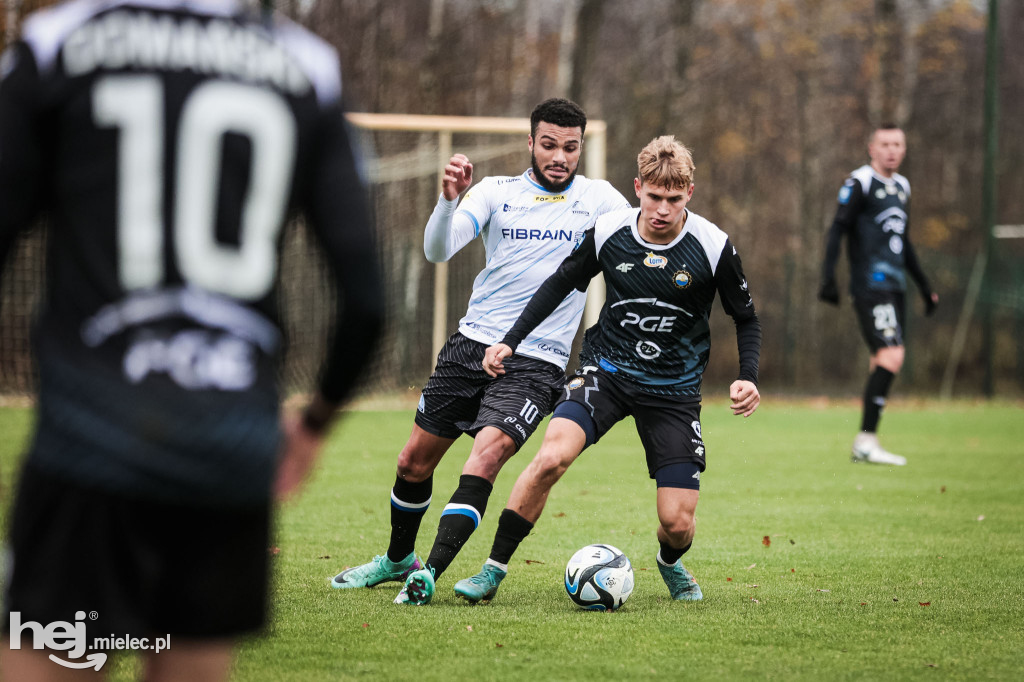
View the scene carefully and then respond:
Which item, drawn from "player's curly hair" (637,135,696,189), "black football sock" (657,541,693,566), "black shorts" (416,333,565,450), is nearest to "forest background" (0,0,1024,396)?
"black shorts" (416,333,565,450)

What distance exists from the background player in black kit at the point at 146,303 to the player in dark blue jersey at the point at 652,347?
2923 millimetres

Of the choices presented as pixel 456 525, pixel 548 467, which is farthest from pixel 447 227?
pixel 456 525

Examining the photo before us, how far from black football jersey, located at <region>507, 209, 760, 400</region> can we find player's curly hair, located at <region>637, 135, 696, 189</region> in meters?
0.26

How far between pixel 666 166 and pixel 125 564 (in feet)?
10.9

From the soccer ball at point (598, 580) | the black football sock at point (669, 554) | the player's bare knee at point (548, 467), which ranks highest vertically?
the player's bare knee at point (548, 467)

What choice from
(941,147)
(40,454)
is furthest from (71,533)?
(941,147)

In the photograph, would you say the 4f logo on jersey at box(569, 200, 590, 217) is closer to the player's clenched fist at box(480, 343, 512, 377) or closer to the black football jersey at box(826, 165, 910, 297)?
the player's clenched fist at box(480, 343, 512, 377)

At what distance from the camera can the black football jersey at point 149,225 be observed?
1.92m

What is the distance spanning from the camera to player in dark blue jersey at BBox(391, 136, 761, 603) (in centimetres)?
497

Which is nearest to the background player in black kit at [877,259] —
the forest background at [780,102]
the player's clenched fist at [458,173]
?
the player's clenched fist at [458,173]

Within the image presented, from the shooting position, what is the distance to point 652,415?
514cm

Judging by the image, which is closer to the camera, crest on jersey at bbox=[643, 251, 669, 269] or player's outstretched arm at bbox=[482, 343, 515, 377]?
player's outstretched arm at bbox=[482, 343, 515, 377]

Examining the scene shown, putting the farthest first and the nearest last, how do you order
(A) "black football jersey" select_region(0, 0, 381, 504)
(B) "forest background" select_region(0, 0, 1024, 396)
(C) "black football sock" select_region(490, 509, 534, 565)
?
(B) "forest background" select_region(0, 0, 1024, 396) → (C) "black football sock" select_region(490, 509, 534, 565) → (A) "black football jersey" select_region(0, 0, 381, 504)

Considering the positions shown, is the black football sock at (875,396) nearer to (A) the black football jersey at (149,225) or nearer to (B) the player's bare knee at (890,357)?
(B) the player's bare knee at (890,357)
